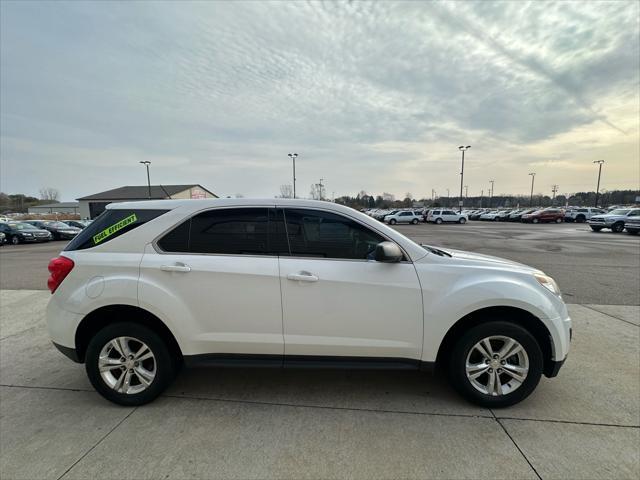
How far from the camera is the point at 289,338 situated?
2.65 meters

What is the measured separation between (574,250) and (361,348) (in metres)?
14.3

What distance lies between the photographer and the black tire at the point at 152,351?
2.68 m

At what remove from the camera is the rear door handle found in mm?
2607

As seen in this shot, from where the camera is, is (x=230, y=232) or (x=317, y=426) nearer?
(x=317, y=426)

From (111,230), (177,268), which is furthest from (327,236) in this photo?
(111,230)

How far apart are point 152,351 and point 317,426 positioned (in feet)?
5.02

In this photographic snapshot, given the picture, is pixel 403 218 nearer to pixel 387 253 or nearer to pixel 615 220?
pixel 615 220

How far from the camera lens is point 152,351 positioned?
8.82ft

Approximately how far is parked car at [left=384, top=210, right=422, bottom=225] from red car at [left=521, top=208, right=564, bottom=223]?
532 inches

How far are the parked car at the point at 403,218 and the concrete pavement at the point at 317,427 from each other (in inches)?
1289

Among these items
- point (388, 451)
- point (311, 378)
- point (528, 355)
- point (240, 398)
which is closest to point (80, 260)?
point (240, 398)

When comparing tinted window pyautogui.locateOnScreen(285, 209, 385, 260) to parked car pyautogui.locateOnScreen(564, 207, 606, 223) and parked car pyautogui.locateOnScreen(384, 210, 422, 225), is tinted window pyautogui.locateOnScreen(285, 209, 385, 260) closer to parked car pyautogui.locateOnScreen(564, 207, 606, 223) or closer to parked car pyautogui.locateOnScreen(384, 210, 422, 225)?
parked car pyautogui.locateOnScreen(384, 210, 422, 225)

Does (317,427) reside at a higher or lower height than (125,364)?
lower

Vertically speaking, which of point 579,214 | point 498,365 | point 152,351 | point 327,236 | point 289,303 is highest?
point 327,236
